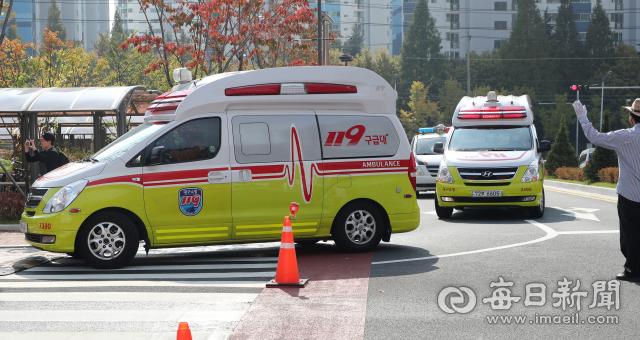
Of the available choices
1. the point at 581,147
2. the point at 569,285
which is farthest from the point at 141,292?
the point at 581,147

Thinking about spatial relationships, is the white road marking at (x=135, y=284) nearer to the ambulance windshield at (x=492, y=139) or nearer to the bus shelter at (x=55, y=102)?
the bus shelter at (x=55, y=102)

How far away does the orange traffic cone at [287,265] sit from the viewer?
25.1ft

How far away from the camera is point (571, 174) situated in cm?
3175

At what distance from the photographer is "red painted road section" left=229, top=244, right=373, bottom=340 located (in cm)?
587

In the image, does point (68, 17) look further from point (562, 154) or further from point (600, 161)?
point (600, 161)

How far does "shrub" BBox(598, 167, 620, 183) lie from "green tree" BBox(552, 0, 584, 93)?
59.1 meters

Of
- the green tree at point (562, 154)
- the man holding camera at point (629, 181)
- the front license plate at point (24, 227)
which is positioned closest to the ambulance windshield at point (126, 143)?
the front license plate at point (24, 227)

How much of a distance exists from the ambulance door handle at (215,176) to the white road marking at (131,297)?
223 cm

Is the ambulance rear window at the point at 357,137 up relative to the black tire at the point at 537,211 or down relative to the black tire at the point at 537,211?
up

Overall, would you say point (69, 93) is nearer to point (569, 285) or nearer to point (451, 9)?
point (569, 285)

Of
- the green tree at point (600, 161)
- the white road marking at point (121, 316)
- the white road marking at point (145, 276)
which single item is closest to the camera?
the white road marking at point (121, 316)

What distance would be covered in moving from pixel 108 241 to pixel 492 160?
7936 mm

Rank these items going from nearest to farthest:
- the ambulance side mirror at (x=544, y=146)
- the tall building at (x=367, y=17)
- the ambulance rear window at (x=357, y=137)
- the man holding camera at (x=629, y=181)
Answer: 1. the man holding camera at (x=629, y=181)
2. the ambulance rear window at (x=357, y=137)
3. the ambulance side mirror at (x=544, y=146)
4. the tall building at (x=367, y=17)

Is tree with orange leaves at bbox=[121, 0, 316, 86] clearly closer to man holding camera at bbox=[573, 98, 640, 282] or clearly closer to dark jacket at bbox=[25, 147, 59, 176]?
dark jacket at bbox=[25, 147, 59, 176]
